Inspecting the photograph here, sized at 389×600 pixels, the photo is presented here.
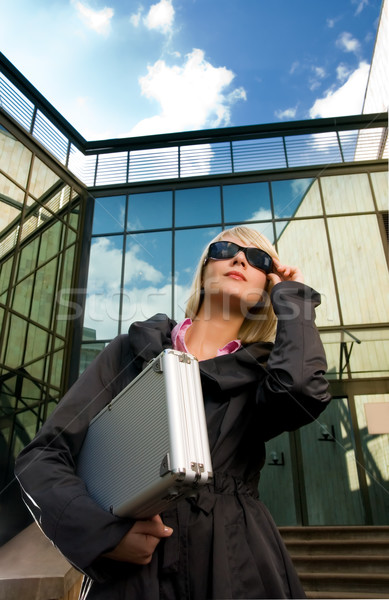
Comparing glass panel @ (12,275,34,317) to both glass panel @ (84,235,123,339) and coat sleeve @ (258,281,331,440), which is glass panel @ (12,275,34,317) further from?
coat sleeve @ (258,281,331,440)

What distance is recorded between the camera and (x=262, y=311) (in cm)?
171

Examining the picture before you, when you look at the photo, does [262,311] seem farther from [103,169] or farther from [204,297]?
[103,169]

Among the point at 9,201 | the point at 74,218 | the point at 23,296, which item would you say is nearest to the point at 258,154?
the point at 74,218

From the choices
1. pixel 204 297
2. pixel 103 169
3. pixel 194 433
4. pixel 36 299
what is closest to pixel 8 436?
pixel 36 299

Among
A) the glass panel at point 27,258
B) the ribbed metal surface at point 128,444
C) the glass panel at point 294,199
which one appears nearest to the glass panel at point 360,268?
the glass panel at point 294,199

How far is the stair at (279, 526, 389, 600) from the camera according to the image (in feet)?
18.8

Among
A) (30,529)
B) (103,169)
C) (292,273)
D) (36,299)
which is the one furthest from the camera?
(103,169)

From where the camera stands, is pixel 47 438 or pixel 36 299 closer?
pixel 47 438

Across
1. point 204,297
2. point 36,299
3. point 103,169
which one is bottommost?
A: point 204,297

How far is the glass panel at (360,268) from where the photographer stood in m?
9.79

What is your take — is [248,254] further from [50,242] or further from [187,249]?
[50,242]

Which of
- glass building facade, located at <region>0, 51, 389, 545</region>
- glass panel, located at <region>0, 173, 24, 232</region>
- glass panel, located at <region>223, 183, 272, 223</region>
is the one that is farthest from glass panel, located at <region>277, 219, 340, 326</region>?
glass panel, located at <region>0, 173, 24, 232</region>

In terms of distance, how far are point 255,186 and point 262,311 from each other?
33.0 feet

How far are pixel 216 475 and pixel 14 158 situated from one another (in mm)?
9710
